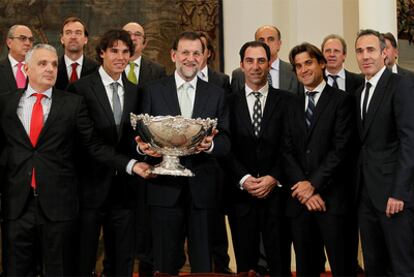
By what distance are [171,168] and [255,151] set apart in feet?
3.09

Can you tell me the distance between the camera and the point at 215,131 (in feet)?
16.3

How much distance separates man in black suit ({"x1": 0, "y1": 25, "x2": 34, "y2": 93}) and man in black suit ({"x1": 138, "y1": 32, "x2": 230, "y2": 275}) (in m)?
1.37

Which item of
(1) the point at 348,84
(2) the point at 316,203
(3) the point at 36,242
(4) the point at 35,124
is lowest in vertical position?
(3) the point at 36,242

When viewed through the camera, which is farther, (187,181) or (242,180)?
(242,180)

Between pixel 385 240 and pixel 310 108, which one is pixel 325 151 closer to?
pixel 310 108

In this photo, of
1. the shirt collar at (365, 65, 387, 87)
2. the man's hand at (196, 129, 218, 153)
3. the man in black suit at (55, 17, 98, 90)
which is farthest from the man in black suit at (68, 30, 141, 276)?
the shirt collar at (365, 65, 387, 87)

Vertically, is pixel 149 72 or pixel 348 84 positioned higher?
pixel 149 72

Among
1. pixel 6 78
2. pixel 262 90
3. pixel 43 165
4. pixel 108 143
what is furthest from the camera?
pixel 6 78

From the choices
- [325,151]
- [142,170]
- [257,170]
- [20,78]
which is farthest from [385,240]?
[20,78]

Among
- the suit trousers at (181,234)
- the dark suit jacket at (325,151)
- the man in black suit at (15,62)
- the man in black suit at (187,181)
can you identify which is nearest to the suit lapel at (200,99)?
the man in black suit at (187,181)

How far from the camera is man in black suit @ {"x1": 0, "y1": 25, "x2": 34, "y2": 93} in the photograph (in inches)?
233

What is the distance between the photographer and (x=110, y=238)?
530cm

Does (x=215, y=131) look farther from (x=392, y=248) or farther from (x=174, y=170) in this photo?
(x=392, y=248)

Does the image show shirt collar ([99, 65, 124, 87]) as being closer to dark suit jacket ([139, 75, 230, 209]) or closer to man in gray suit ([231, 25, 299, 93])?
dark suit jacket ([139, 75, 230, 209])
